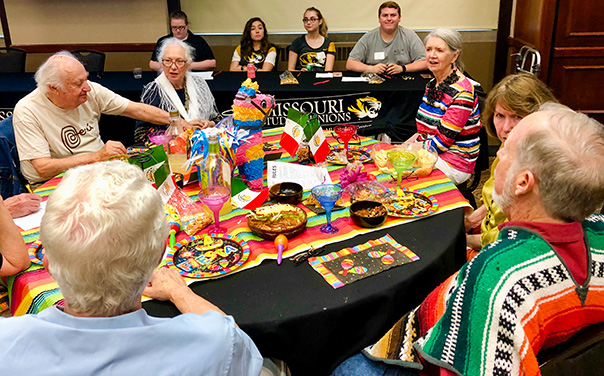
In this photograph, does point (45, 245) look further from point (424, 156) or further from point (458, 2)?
point (458, 2)

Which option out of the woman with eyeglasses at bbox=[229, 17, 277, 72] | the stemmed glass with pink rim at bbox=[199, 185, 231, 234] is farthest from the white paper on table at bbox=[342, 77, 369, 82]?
the stemmed glass with pink rim at bbox=[199, 185, 231, 234]

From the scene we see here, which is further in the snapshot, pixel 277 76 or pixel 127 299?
pixel 277 76

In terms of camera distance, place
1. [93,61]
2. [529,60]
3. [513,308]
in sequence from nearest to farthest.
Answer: [513,308]
[529,60]
[93,61]

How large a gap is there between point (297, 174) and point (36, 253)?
1.04m

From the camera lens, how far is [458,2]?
18.5 feet

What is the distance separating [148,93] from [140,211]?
103 inches

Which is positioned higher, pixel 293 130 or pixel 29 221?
pixel 293 130

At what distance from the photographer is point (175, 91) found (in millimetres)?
3303

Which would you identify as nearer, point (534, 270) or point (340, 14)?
point (534, 270)

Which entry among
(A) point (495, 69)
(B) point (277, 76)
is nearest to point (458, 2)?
(A) point (495, 69)

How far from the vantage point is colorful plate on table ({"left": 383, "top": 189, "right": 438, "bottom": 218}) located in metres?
1.76

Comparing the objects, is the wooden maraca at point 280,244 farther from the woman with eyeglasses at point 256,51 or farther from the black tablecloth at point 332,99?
the woman with eyeglasses at point 256,51

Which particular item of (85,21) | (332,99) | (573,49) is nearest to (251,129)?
(332,99)

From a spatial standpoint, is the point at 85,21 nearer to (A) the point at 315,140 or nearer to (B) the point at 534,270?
(A) the point at 315,140
